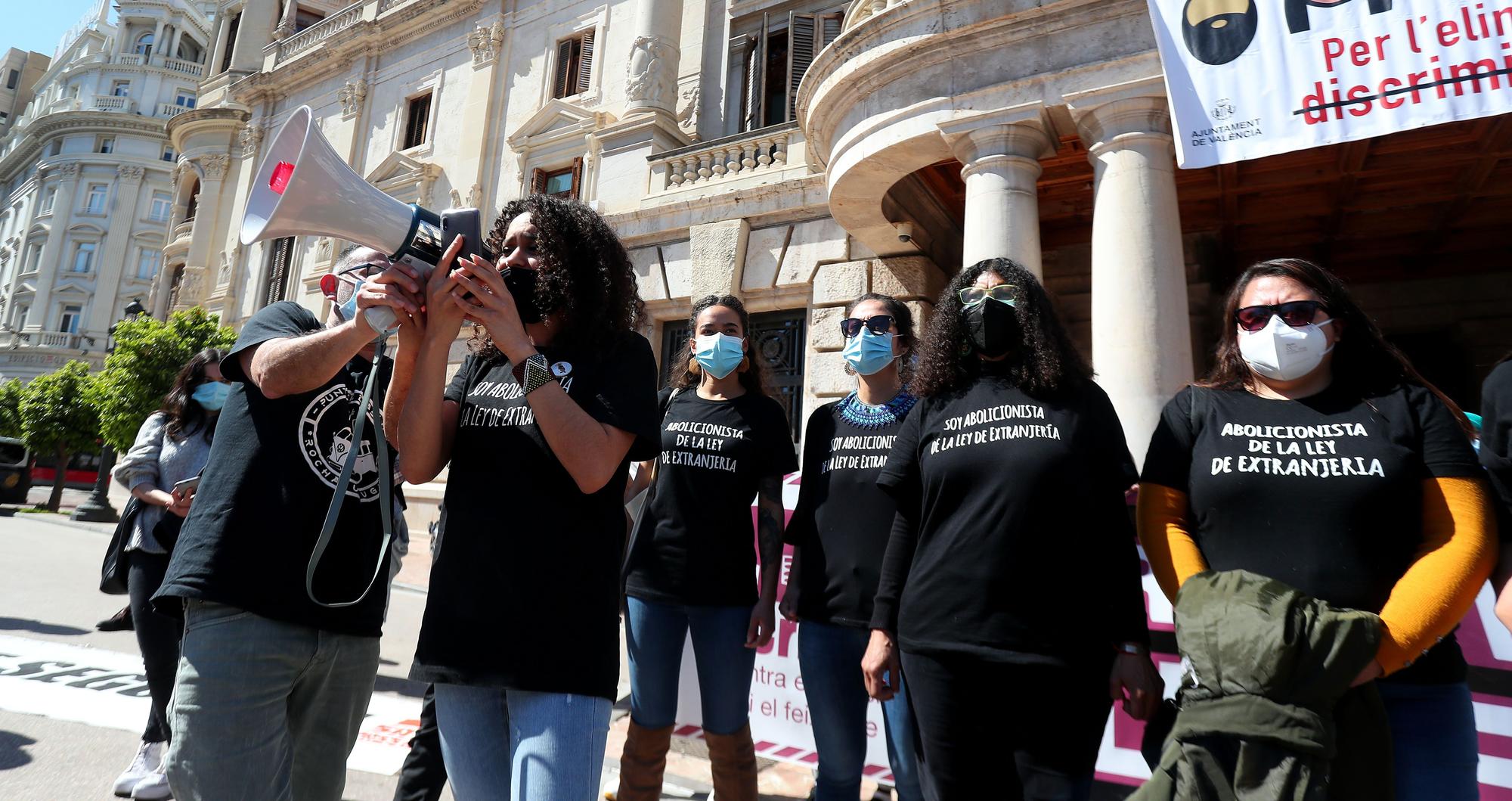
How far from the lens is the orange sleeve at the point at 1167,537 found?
6.66ft

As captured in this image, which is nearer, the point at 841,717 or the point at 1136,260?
the point at 841,717

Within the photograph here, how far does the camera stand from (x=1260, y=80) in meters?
5.20

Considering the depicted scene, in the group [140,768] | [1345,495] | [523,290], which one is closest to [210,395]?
[140,768]

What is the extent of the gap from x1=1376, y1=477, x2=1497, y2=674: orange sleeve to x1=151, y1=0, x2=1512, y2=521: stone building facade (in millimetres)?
3593

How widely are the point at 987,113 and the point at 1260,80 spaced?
1.84m

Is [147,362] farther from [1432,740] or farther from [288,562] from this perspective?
[1432,740]

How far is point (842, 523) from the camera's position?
2.99 meters

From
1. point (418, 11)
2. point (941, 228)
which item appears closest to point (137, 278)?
point (418, 11)

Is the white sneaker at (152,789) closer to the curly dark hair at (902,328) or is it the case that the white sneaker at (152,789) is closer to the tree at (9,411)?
the curly dark hair at (902,328)

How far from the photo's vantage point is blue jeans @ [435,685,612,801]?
1615 millimetres

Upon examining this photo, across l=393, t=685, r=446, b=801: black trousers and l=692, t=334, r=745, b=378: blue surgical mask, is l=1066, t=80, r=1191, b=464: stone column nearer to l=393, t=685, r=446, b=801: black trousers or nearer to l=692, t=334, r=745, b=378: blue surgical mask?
l=692, t=334, r=745, b=378: blue surgical mask

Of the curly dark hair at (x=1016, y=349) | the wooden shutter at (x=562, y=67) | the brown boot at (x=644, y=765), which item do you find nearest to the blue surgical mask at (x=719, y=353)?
the curly dark hair at (x=1016, y=349)

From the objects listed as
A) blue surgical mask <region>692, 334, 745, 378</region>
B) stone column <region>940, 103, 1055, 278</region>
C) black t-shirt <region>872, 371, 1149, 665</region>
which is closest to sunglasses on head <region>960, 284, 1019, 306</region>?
black t-shirt <region>872, 371, 1149, 665</region>

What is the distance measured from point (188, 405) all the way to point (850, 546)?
3.20m
